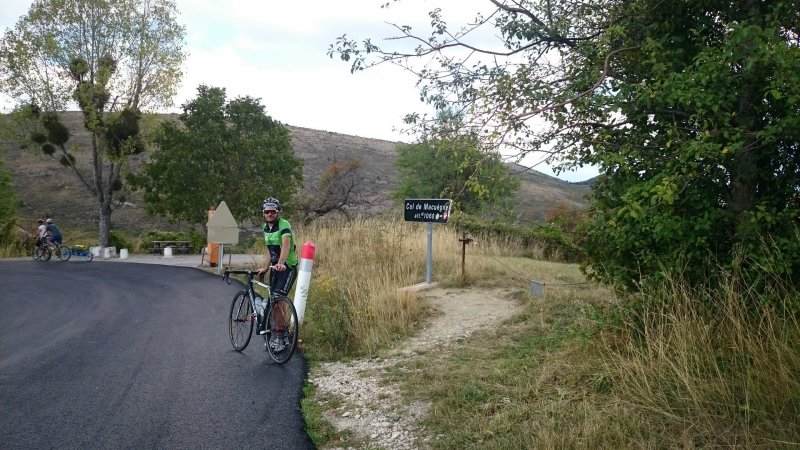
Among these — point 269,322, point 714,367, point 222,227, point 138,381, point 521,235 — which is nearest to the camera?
point 714,367

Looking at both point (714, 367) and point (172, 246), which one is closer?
point (714, 367)

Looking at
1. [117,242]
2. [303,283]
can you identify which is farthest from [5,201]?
[303,283]

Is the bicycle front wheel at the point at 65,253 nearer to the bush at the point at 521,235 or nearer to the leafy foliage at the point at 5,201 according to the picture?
the leafy foliage at the point at 5,201

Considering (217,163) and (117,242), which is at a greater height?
(217,163)

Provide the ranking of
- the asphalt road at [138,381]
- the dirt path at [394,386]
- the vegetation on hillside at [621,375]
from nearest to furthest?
the vegetation on hillside at [621,375] → the asphalt road at [138,381] → the dirt path at [394,386]

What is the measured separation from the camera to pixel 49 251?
26141mm

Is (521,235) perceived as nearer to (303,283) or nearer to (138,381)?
(303,283)

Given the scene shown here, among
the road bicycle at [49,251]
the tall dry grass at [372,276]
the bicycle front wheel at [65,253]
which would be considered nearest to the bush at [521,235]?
the tall dry grass at [372,276]

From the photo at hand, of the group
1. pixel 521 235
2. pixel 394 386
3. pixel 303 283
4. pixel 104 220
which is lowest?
pixel 394 386

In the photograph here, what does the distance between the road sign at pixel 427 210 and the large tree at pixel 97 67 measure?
24878mm

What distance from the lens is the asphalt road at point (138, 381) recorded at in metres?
4.84

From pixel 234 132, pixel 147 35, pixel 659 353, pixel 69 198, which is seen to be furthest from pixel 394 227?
pixel 69 198

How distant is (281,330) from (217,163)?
25.7 m

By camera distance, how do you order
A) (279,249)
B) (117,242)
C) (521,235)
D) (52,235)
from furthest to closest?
(117,242)
(52,235)
(521,235)
(279,249)
